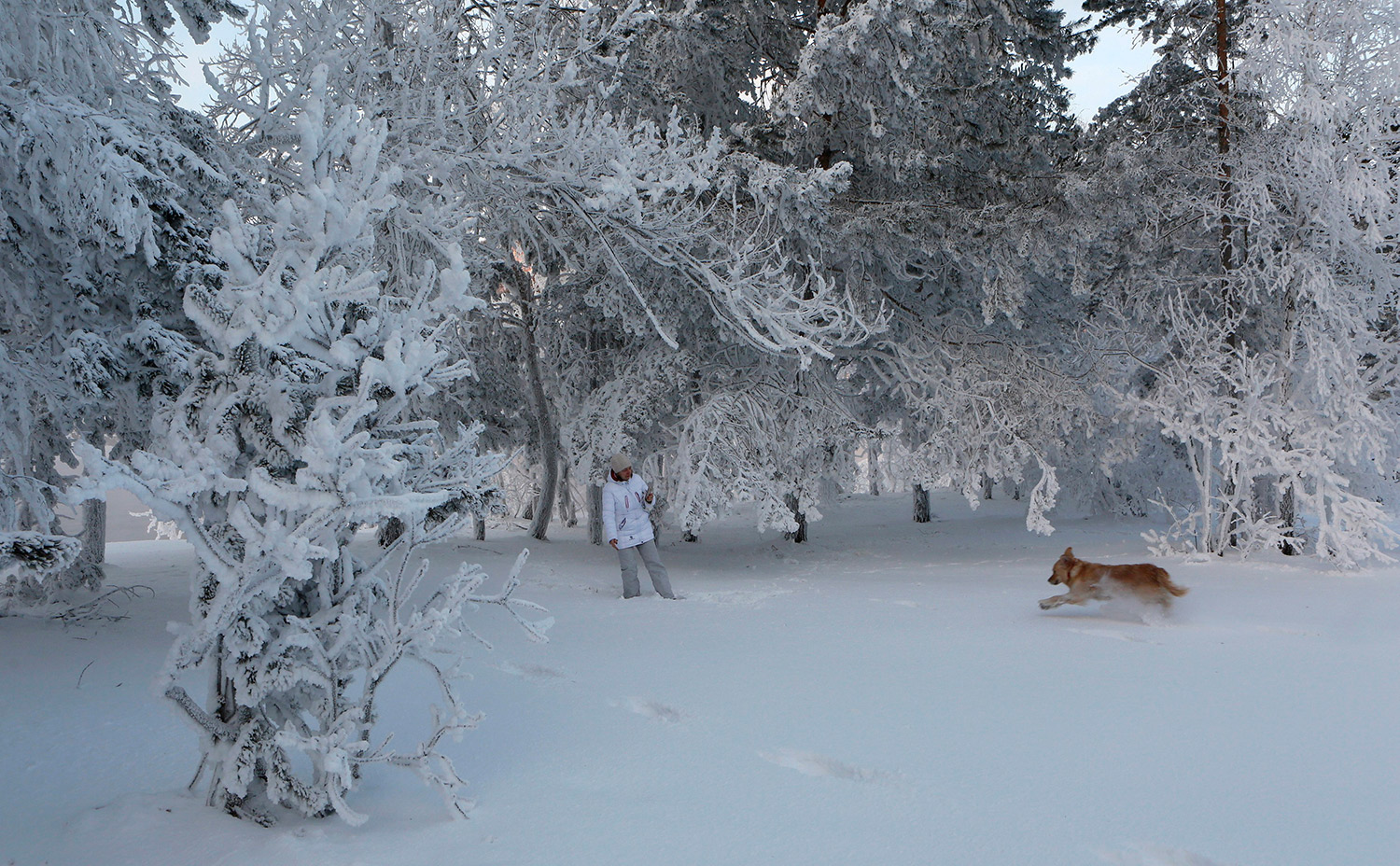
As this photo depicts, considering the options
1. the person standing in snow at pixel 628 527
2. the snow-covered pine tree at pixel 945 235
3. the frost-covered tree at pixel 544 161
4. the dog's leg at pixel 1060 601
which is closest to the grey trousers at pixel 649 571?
the person standing in snow at pixel 628 527

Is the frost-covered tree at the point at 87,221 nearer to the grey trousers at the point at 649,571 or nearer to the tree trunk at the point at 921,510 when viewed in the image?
the grey trousers at the point at 649,571

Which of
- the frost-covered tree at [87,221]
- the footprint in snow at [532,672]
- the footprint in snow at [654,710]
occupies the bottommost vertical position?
the footprint in snow at [532,672]

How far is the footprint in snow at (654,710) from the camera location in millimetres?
3883

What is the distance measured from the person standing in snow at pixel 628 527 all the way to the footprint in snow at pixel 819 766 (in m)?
4.38

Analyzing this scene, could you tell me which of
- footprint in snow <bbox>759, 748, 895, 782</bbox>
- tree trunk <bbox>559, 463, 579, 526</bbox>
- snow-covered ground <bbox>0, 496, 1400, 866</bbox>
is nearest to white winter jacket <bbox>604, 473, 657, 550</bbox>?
snow-covered ground <bbox>0, 496, 1400, 866</bbox>

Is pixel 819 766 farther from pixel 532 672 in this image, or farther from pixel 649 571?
pixel 649 571

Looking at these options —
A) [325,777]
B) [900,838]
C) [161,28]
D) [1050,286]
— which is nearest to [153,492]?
[325,777]

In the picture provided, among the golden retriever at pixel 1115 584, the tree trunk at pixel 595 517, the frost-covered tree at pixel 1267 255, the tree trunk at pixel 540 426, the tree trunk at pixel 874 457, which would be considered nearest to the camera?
the golden retriever at pixel 1115 584

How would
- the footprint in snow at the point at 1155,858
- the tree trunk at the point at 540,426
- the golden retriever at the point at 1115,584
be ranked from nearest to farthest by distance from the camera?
the footprint in snow at the point at 1155,858 < the golden retriever at the point at 1115,584 < the tree trunk at the point at 540,426

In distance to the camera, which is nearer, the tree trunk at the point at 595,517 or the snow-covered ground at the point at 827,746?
the snow-covered ground at the point at 827,746

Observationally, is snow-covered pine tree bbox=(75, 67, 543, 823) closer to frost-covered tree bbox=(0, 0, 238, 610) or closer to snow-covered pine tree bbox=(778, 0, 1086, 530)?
frost-covered tree bbox=(0, 0, 238, 610)

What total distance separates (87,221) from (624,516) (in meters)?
4.79

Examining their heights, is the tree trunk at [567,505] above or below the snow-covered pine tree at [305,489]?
below

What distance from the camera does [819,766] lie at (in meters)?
3.27
